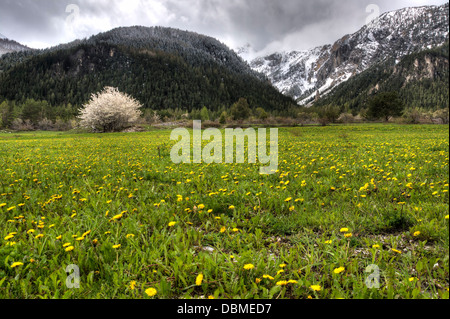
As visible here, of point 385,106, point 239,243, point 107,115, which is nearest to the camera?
point 239,243

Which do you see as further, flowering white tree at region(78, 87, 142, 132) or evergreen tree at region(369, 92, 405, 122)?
evergreen tree at region(369, 92, 405, 122)

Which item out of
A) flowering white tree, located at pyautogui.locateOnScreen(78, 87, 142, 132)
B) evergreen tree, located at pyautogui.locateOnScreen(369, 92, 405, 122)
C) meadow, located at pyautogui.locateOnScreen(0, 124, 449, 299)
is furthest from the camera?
evergreen tree, located at pyautogui.locateOnScreen(369, 92, 405, 122)

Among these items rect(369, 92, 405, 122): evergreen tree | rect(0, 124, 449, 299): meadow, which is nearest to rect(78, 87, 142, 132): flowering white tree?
rect(0, 124, 449, 299): meadow

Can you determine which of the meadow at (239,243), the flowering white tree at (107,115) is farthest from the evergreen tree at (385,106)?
the meadow at (239,243)

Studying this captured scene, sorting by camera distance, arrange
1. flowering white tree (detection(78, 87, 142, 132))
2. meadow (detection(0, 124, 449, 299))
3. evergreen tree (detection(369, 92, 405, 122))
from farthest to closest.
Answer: evergreen tree (detection(369, 92, 405, 122)), flowering white tree (detection(78, 87, 142, 132)), meadow (detection(0, 124, 449, 299))

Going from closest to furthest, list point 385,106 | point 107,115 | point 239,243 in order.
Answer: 1. point 239,243
2. point 107,115
3. point 385,106

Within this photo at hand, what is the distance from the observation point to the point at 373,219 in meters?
3.49

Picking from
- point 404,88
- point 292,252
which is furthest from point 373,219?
point 404,88

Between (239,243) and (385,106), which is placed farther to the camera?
(385,106)

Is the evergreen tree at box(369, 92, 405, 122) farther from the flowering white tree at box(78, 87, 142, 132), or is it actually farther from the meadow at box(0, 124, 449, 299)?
the meadow at box(0, 124, 449, 299)

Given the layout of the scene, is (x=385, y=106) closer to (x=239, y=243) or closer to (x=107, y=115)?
(x=107, y=115)

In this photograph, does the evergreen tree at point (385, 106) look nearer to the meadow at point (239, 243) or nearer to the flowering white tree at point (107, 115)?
the flowering white tree at point (107, 115)

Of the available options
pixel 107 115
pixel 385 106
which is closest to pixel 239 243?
pixel 107 115
